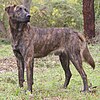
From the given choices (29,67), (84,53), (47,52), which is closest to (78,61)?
(84,53)

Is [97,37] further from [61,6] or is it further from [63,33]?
[63,33]

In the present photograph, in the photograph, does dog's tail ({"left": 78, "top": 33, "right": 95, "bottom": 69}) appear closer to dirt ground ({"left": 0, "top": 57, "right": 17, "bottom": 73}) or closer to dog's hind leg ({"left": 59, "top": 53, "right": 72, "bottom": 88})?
dog's hind leg ({"left": 59, "top": 53, "right": 72, "bottom": 88})

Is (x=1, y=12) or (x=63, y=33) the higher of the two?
(x=63, y=33)

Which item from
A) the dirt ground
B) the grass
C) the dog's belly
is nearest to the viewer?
the grass

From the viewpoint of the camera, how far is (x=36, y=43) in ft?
25.0

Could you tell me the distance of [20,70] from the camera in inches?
311

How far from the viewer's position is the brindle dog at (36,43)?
7430 mm

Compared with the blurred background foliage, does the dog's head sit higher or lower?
higher

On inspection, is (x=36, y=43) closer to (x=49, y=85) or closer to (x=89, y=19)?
(x=49, y=85)

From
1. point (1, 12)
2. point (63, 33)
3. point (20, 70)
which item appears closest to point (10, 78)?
point (20, 70)

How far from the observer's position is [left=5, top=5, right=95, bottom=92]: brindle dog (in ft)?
24.4

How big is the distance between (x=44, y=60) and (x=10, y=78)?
385 cm

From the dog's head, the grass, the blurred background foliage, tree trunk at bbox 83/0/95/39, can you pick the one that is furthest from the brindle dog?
the blurred background foliage

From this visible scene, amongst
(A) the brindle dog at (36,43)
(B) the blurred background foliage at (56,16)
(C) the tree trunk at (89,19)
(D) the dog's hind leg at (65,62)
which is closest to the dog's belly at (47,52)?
(A) the brindle dog at (36,43)
